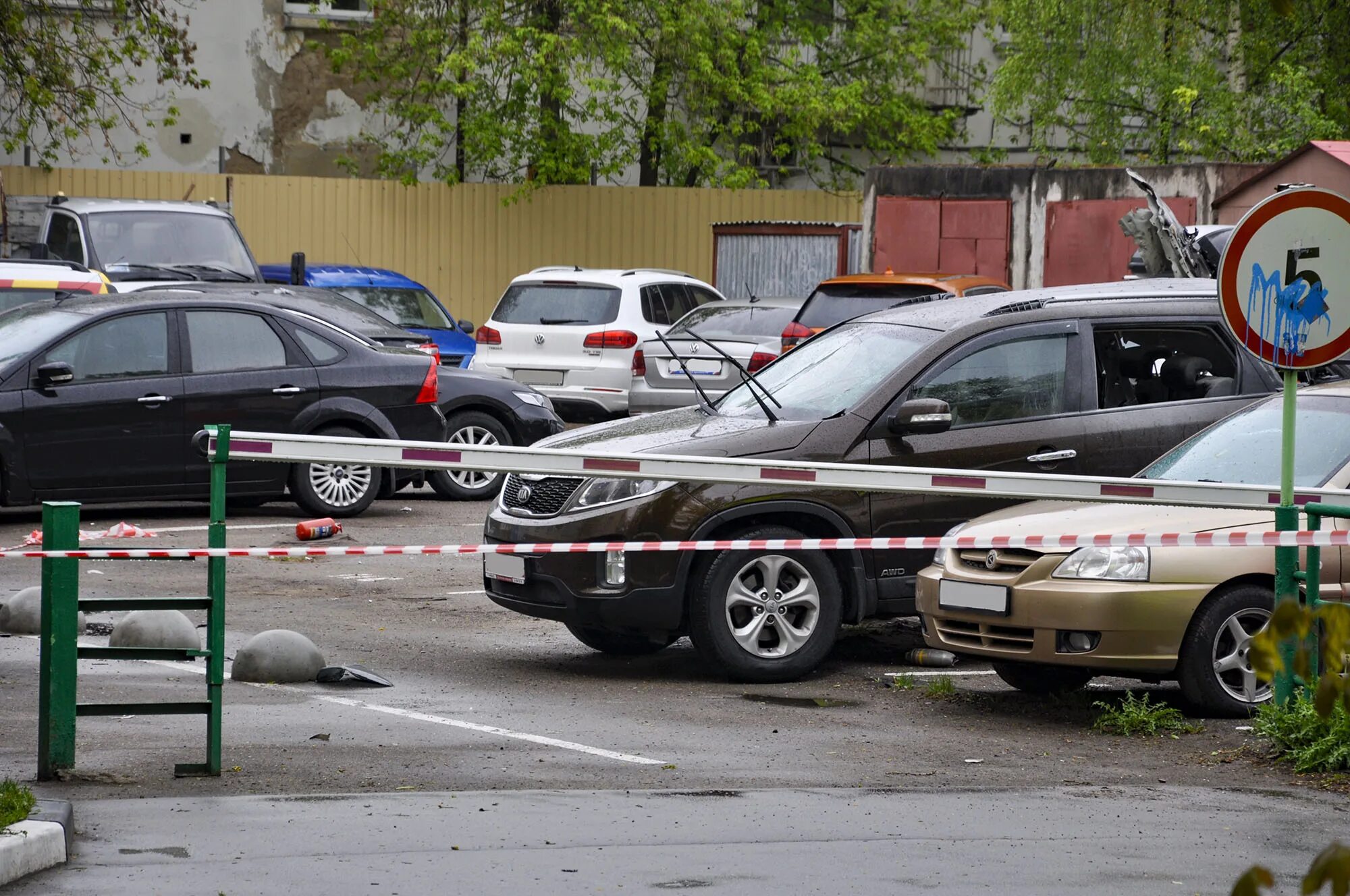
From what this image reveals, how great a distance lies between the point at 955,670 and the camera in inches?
367

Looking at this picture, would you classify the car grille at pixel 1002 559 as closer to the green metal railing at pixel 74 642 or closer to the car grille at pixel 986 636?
the car grille at pixel 986 636

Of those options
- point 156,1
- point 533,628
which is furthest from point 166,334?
point 156,1

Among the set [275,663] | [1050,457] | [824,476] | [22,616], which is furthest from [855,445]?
[22,616]

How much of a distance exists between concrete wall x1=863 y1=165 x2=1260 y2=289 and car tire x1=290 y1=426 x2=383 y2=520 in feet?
40.2

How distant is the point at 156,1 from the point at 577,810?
76.5 feet

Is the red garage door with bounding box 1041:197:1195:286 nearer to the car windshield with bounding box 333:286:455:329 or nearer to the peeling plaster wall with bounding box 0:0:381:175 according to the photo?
the car windshield with bounding box 333:286:455:329

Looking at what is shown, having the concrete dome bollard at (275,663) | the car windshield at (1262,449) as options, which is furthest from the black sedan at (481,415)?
the car windshield at (1262,449)

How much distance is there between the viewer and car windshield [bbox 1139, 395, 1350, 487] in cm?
812

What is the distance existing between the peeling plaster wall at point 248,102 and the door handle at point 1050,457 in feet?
74.3

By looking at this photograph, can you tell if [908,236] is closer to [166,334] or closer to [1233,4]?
[1233,4]

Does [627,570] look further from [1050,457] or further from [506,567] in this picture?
[1050,457]

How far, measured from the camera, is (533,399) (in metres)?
15.7

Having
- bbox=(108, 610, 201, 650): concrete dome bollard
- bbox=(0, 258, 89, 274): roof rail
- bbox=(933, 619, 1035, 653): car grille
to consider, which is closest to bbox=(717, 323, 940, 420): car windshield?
bbox=(933, 619, 1035, 653): car grille

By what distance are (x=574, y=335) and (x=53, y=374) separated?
7.52 meters
